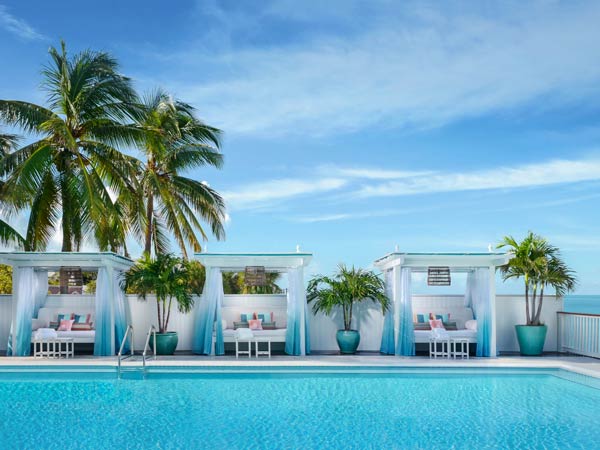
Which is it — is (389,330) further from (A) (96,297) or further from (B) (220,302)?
(A) (96,297)

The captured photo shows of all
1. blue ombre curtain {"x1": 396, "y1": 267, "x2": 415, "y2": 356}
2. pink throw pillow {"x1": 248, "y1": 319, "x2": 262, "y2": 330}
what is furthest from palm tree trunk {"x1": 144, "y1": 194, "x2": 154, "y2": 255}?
blue ombre curtain {"x1": 396, "y1": 267, "x2": 415, "y2": 356}

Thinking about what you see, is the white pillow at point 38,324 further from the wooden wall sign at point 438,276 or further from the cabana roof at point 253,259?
the wooden wall sign at point 438,276

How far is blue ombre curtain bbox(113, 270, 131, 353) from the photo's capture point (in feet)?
46.8

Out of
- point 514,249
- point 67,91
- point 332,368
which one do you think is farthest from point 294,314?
point 67,91

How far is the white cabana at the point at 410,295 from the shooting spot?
13969 millimetres

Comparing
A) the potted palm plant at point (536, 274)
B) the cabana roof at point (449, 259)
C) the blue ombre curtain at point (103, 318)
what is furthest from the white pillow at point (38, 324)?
the potted palm plant at point (536, 274)

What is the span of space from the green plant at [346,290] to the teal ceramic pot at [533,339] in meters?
2.90

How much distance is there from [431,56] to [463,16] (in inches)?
52.9

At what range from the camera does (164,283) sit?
13.9 meters

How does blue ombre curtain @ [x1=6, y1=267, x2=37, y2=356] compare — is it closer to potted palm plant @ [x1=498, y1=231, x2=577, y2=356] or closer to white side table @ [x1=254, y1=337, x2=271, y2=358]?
white side table @ [x1=254, y1=337, x2=271, y2=358]

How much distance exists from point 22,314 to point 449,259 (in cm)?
892

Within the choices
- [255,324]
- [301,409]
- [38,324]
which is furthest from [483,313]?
[38,324]

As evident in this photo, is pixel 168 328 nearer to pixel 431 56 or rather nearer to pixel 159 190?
pixel 159 190

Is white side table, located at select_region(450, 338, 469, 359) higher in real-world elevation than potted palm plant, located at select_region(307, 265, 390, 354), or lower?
lower
